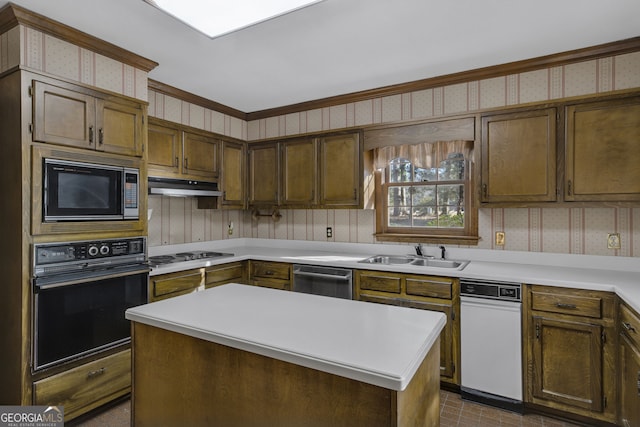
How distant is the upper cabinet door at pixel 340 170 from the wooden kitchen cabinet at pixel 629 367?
211cm

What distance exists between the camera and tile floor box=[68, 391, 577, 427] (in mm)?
2273

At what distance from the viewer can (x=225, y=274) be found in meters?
3.37

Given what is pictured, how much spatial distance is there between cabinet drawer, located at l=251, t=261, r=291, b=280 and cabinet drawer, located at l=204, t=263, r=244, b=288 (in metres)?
0.13

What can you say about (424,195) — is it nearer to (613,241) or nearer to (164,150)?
(613,241)

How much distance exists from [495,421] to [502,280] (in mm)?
914

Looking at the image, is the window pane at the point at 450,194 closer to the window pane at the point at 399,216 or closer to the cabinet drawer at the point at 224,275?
the window pane at the point at 399,216

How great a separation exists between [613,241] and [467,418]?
5.54 ft

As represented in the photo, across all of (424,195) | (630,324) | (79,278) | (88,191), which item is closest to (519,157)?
(424,195)

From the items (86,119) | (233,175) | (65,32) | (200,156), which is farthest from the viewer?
(233,175)

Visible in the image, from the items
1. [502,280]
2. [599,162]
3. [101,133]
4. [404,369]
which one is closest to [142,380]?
[404,369]

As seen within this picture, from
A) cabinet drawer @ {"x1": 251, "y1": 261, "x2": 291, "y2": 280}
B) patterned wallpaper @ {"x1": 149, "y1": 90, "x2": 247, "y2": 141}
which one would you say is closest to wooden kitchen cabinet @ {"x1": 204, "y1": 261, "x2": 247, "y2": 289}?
cabinet drawer @ {"x1": 251, "y1": 261, "x2": 291, "y2": 280}

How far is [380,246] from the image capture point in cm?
360

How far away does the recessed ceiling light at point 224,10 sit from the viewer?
4.95 feet

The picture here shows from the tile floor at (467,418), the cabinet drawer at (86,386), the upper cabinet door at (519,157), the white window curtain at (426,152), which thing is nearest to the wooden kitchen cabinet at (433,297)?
the tile floor at (467,418)
